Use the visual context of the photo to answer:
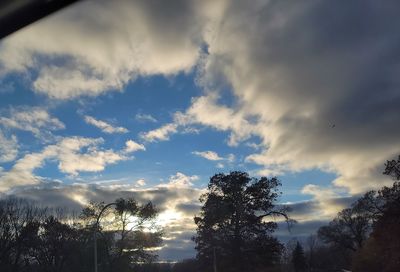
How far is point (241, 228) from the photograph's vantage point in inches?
2520

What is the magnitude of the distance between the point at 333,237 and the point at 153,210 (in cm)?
7198

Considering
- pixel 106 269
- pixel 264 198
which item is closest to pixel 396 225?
pixel 264 198

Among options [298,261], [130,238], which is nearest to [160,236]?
[130,238]

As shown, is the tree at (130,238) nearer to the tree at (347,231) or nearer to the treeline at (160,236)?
the treeline at (160,236)

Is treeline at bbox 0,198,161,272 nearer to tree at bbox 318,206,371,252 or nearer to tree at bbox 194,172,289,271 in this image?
tree at bbox 194,172,289,271

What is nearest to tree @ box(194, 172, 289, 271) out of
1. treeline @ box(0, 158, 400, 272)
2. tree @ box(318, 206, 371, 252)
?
treeline @ box(0, 158, 400, 272)

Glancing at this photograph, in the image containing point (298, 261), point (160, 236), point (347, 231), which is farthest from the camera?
point (298, 261)

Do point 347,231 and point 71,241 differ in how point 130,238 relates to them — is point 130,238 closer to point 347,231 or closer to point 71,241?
point 71,241

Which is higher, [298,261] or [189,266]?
[298,261]

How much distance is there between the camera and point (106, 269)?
207ft

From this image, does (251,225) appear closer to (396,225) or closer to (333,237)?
(396,225)

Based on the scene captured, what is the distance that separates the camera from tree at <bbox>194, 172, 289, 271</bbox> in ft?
209

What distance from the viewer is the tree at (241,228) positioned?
63625 mm

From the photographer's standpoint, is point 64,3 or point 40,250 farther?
point 40,250
